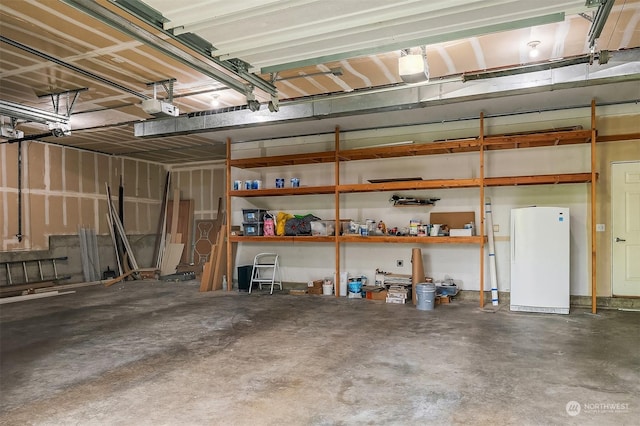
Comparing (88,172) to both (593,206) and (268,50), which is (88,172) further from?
(593,206)

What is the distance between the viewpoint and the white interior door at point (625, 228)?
18.2ft

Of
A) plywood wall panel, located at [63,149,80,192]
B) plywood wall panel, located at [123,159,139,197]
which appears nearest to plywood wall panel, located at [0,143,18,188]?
plywood wall panel, located at [63,149,80,192]

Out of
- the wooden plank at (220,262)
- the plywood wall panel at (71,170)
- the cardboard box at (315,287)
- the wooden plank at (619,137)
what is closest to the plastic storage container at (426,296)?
the cardboard box at (315,287)

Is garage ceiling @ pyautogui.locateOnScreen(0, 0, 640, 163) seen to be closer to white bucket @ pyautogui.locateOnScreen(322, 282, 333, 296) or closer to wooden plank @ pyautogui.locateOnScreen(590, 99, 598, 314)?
wooden plank @ pyautogui.locateOnScreen(590, 99, 598, 314)

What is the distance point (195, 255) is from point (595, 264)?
856 cm

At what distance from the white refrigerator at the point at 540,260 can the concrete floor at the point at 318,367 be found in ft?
0.90

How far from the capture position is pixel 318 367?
3.47m

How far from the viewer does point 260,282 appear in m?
7.56

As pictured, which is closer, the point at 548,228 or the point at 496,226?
the point at 548,228

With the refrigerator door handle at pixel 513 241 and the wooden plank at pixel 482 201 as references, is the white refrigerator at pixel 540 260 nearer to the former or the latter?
the refrigerator door handle at pixel 513 241

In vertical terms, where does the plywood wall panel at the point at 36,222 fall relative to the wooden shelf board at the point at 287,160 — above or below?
below

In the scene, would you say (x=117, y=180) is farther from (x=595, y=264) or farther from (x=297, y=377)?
(x=595, y=264)

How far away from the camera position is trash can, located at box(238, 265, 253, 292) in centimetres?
749

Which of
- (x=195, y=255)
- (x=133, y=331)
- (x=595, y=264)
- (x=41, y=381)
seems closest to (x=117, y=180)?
(x=195, y=255)
